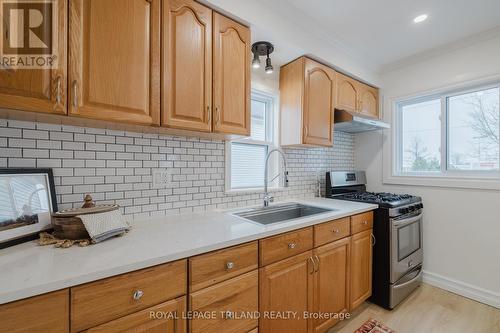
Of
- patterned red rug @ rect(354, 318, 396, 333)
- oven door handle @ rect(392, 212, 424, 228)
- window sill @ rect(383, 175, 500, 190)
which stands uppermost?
window sill @ rect(383, 175, 500, 190)

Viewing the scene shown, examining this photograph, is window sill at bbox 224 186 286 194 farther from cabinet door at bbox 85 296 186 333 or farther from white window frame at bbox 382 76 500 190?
white window frame at bbox 382 76 500 190

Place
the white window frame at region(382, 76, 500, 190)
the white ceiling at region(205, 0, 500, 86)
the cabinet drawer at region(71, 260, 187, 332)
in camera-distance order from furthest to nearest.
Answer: the white window frame at region(382, 76, 500, 190)
the white ceiling at region(205, 0, 500, 86)
the cabinet drawer at region(71, 260, 187, 332)

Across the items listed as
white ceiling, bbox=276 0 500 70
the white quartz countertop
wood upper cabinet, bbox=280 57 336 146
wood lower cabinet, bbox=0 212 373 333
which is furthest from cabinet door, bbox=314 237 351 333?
white ceiling, bbox=276 0 500 70

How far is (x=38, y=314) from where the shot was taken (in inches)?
26.4

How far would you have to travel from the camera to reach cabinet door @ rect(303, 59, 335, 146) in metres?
2.02

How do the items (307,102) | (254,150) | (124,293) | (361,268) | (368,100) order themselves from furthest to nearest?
(368,100), (254,150), (307,102), (361,268), (124,293)

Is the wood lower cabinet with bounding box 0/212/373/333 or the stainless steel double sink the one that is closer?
the wood lower cabinet with bounding box 0/212/373/333

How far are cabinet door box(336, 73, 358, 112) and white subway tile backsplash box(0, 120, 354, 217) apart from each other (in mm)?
1356

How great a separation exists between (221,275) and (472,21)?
9.40 ft

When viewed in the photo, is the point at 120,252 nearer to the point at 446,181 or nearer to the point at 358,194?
the point at 358,194

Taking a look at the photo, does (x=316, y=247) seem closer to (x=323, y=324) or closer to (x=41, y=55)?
(x=323, y=324)

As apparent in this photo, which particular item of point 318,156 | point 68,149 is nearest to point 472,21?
point 318,156

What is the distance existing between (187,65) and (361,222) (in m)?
1.84

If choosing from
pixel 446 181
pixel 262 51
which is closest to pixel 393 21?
pixel 262 51
